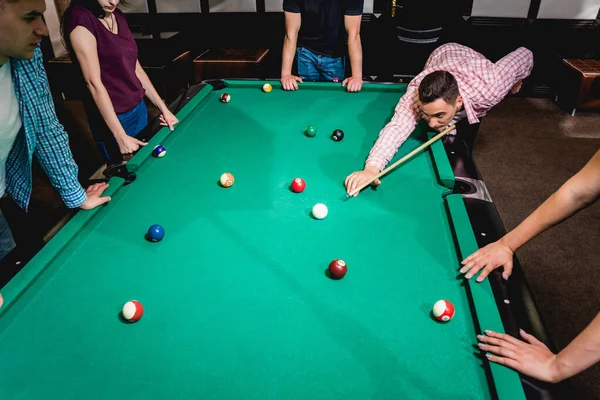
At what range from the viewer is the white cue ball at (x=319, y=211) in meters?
1.50

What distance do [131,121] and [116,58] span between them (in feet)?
1.30

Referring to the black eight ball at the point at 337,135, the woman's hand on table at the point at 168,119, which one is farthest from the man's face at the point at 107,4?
the black eight ball at the point at 337,135

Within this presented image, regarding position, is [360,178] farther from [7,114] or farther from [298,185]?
[7,114]

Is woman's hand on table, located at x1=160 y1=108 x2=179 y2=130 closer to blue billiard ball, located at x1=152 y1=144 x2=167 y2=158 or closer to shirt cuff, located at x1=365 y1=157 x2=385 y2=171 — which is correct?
blue billiard ball, located at x1=152 y1=144 x2=167 y2=158

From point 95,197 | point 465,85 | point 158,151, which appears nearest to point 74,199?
point 95,197

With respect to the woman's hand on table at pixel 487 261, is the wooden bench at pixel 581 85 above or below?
below

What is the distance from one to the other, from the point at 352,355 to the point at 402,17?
12.9ft

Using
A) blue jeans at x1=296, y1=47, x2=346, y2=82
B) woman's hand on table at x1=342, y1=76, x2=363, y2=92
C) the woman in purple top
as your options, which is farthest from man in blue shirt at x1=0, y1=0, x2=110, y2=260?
blue jeans at x1=296, y1=47, x2=346, y2=82

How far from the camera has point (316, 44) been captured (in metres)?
3.15

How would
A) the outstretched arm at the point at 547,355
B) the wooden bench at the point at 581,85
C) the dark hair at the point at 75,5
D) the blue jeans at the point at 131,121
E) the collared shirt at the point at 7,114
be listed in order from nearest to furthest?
the outstretched arm at the point at 547,355 → the collared shirt at the point at 7,114 → the dark hair at the point at 75,5 → the blue jeans at the point at 131,121 → the wooden bench at the point at 581,85

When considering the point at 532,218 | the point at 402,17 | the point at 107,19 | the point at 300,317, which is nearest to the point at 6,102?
the point at 107,19

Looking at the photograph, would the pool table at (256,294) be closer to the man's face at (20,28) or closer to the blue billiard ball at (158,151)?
the blue billiard ball at (158,151)

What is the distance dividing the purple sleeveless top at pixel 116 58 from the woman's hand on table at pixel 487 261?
76.3 inches

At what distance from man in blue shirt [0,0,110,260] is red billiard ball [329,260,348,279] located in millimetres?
914
